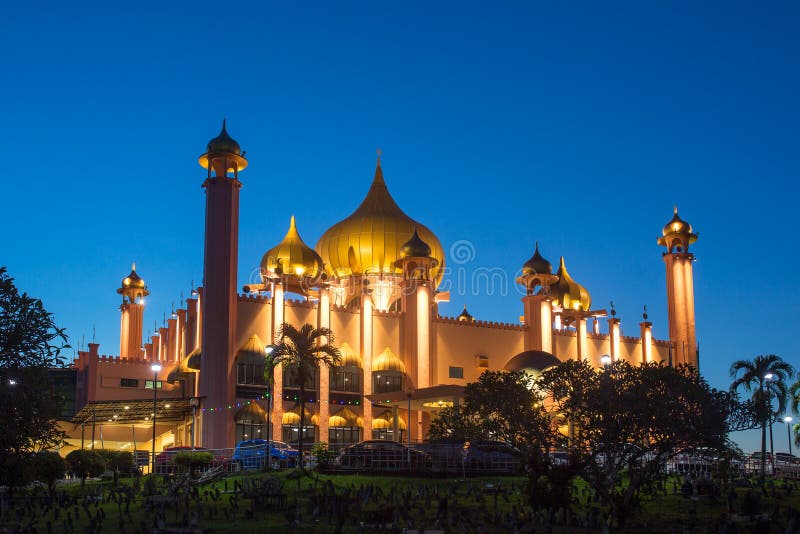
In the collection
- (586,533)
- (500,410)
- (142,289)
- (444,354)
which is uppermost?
(142,289)

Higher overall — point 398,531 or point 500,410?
point 500,410

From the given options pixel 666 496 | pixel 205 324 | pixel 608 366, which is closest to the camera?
pixel 608 366

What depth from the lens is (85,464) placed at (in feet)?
125

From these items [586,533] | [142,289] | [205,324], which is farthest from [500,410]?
[142,289]

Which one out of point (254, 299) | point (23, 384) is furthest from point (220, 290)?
point (23, 384)

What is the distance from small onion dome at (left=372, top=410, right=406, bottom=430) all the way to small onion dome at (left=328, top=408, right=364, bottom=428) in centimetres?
84

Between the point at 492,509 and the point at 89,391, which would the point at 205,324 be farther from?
the point at 492,509

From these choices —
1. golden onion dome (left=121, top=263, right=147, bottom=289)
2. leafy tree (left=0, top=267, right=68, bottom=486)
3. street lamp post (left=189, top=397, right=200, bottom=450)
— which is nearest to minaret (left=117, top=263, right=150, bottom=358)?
golden onion dome (left=121, top=263, right=147, bottom=289)

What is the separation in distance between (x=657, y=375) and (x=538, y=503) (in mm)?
4491

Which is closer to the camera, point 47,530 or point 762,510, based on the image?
point 47,530

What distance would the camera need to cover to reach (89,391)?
55250 mm

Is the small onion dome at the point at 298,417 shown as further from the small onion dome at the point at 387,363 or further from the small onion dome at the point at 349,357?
the small onion dome at the point at 387,363

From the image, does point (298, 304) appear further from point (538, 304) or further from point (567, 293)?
point (567, 293)

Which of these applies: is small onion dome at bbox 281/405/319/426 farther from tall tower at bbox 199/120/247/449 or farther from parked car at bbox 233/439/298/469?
parked car at bbox 233/439/298/469
